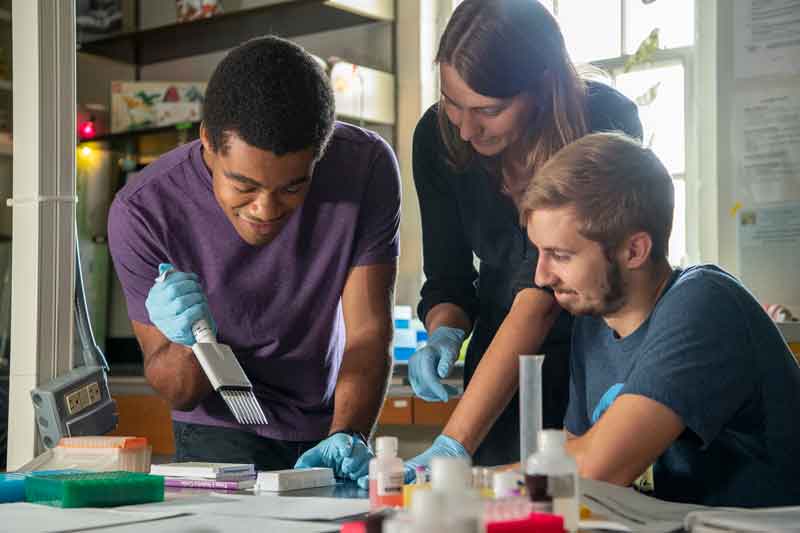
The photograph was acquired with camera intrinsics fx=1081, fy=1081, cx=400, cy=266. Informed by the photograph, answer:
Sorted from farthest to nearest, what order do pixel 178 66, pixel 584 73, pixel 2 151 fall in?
1. pixel 178 66
2. pixel 2 151
3. pixel 584 73

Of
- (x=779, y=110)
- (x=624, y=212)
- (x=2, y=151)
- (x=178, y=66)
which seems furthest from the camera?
(x=178, y=66)

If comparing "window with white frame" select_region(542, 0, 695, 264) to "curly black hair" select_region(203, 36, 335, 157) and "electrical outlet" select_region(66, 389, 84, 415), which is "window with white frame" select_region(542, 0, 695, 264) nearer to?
"curly black hair" select_region(203, 36, 335, 157)

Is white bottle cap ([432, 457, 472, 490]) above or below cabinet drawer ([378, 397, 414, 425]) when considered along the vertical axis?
above

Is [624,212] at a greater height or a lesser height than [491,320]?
greater

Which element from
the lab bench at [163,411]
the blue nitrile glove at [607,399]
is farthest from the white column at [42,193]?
the lab bench at [163,411]

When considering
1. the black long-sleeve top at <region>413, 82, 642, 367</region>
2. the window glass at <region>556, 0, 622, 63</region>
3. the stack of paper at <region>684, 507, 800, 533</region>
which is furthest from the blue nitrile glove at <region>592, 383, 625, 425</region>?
the window glass at <region>556, 0, 622, 63</region>

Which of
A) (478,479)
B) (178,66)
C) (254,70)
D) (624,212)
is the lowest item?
(478,479)

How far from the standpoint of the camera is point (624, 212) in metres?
1.50

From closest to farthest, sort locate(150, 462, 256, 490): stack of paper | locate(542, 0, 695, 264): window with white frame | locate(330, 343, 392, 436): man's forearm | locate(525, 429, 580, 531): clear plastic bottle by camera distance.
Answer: locate(525, 429, 580, 531): clear plastic bottle, locate(150, 462, 256, 490): stack of paper, locate(330, 343, 392, 436): man's forearm, locate(542, 0, 695, 264): window with white frame

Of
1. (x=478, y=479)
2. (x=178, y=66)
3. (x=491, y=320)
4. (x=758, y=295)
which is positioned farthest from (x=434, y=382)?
(x=178, y=66)

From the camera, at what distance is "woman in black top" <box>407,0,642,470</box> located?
1637 millimetres

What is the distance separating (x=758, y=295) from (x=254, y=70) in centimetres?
218

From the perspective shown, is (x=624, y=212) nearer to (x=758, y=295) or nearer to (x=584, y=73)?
(x=584, y=73)

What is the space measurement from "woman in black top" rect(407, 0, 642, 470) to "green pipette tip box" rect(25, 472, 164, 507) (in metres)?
0.34
